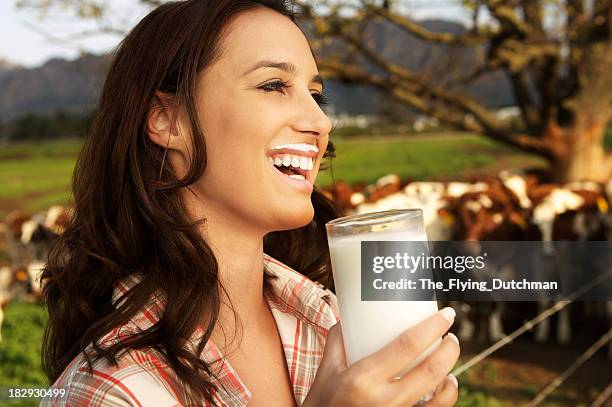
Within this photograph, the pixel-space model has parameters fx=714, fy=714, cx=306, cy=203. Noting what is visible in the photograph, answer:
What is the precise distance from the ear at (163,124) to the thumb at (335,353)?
0.44 m

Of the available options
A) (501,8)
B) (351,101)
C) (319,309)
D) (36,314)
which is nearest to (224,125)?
(319,309)

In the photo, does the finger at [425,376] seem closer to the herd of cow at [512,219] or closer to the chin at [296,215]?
the chin at [296,215]

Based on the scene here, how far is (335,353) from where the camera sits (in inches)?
40.4

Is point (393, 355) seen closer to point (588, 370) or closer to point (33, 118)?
point (588, 370)

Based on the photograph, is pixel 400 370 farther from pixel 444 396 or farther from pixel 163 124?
pixel 163 124

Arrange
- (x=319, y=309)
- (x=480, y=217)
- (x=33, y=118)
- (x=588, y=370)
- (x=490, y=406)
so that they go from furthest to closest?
1. (x=33, y=118)
2. (x=480, y=217)
3. (x=588, y=370)
4. (x=490, y=406)
5. (x=319, y=309)

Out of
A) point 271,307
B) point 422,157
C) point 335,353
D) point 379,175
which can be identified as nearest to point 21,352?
point 271,307

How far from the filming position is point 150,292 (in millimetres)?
1185

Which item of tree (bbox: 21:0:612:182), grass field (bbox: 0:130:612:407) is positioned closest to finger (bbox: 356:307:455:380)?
grass field (bbox: 0:130:612:407)

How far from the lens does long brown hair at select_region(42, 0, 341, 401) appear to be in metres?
1.22

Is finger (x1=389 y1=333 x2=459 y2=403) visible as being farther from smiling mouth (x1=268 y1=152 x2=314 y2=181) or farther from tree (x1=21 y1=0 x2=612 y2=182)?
tree (x1=21 y1=0 x2=612 y2=182)

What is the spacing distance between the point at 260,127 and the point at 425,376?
0.49 meters

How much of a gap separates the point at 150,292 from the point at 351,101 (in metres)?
66.1

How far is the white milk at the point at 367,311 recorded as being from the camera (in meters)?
0.99
